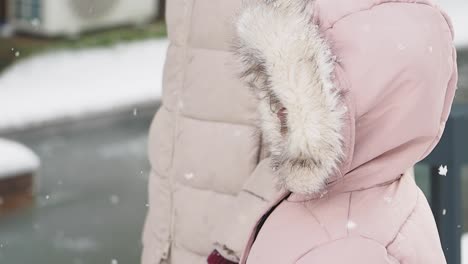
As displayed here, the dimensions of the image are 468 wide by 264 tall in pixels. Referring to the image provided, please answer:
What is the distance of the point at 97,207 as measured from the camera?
19.5ft

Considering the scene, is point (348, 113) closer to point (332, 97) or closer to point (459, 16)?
point (332, 97)

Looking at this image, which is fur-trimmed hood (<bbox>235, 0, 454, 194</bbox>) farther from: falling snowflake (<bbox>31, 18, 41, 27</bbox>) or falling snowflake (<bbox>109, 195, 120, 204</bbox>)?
falling snowflake (<bbox>31, 18, 41, 27</bbox>)

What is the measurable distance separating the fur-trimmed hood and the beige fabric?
586mm

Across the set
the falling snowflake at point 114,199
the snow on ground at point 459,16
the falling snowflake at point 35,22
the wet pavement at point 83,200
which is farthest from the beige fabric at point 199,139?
the snow on ground at point 459,16

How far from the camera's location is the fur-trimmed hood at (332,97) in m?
1.59

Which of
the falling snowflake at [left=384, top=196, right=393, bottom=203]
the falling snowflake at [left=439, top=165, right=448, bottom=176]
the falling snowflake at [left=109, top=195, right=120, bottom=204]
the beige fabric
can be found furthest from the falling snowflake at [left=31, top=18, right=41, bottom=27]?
the falling snowflake at [left=384, top=196, right=393, bottom=203]

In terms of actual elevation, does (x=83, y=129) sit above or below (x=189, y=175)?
below

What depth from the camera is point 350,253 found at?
1.59m

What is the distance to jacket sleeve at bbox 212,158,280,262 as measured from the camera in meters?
2.13

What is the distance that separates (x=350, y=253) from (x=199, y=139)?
91cm

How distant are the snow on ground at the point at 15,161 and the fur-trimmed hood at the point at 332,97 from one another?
13.1 feet

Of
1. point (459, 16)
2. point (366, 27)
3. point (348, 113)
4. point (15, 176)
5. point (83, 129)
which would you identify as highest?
point (366, 27)

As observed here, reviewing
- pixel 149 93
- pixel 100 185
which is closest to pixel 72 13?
pixel 149 93

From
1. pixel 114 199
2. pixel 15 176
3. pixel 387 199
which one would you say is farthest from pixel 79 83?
pixel 387 199
